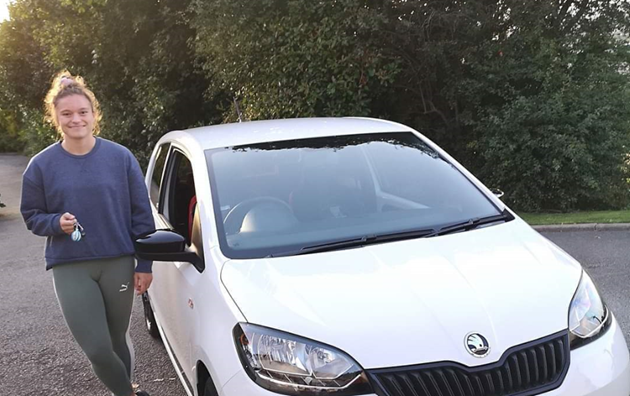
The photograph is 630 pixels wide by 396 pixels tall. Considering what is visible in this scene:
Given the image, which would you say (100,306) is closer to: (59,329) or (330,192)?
(330,192)

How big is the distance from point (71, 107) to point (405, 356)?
80.2 inches

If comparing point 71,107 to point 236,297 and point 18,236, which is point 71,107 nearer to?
point 236,297

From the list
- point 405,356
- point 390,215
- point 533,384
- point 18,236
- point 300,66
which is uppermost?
point 300,66

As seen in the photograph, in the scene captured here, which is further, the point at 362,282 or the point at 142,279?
the point at 142,279

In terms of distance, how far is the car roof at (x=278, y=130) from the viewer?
140 inches

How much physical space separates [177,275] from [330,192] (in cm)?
92

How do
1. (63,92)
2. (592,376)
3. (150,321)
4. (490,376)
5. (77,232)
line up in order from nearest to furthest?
(490,376) → (592,376) → (77,232) → (63,92) → (150,321)

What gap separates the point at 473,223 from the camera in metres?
3.06

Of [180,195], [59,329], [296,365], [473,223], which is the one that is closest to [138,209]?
[180,195]

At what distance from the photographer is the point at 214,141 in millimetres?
3531

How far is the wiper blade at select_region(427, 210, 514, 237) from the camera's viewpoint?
296cm

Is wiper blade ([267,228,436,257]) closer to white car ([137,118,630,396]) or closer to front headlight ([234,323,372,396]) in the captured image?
white car ([137,118,630,396])

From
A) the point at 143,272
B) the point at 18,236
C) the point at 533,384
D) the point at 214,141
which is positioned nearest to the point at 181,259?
the point at 143,272

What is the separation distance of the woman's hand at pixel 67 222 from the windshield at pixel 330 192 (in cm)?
68
